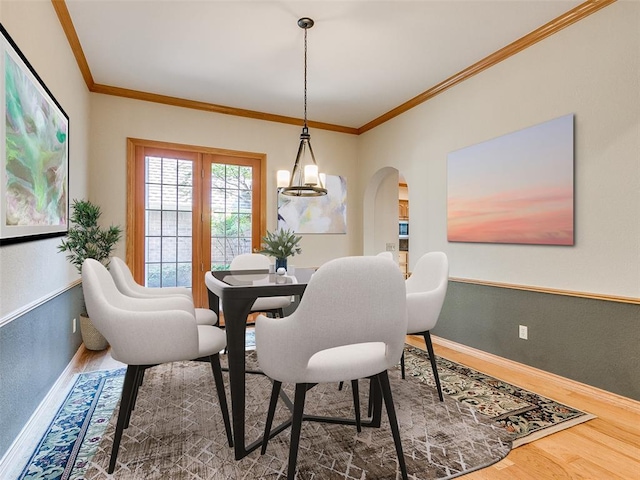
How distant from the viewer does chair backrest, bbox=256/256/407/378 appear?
4.48ft

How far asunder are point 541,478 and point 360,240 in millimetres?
3873

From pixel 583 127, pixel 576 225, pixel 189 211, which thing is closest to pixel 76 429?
pixel 189 211

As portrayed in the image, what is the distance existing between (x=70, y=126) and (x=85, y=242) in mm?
958

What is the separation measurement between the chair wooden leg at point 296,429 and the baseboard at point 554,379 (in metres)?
2.19

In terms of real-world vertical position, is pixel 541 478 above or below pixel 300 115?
below

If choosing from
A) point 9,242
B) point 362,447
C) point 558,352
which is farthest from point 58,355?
point 558,352

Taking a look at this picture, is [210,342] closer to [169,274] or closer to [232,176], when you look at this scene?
[169,274]

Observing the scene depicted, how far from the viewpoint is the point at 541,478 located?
62.8 inches

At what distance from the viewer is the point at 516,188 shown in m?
3.06

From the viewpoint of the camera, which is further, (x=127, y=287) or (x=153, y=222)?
(x=153, y=222)

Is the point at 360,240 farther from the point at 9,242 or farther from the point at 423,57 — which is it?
the point at 9,242

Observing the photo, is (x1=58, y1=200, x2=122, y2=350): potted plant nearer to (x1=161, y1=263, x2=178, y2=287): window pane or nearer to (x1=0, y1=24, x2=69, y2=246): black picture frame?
(x1=0, y1=24, x2=69, y2=246): black picture frame

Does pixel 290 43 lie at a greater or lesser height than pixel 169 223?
greater

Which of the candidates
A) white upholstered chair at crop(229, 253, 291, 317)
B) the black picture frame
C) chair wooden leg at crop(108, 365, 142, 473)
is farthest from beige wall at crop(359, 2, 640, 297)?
the black picture frame
